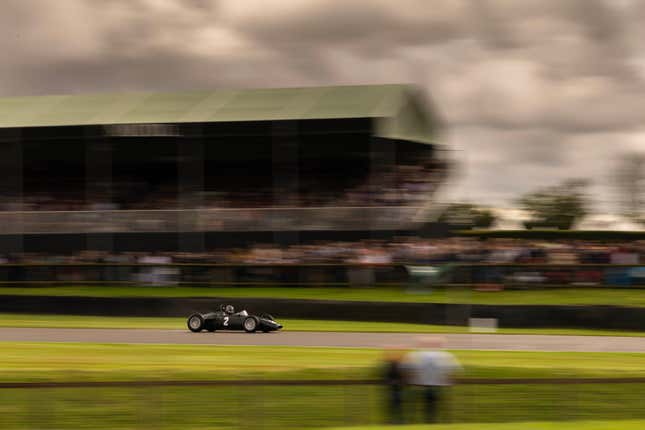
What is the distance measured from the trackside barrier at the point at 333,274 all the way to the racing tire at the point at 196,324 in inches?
277

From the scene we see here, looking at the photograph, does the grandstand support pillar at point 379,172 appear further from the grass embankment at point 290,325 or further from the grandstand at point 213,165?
the grass embankment at point 290,325

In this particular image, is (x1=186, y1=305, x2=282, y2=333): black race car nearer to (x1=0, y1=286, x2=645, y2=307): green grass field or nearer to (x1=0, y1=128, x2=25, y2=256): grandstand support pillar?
(x1=0, y1=286, x2=645, y2=307): green grass field

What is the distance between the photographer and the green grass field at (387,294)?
2741 cm

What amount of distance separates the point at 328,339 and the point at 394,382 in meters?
12.1

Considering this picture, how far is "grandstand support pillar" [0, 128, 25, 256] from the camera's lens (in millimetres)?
36406

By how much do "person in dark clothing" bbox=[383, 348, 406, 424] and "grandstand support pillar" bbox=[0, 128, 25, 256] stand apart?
28.3m

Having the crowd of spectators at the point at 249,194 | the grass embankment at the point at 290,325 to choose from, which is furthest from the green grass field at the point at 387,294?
the crowd of spectators at the point at 249,194

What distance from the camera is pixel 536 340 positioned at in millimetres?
22672

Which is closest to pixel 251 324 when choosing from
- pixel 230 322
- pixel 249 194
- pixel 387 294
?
pixel 230 322

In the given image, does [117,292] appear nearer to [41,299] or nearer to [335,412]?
[41,299]

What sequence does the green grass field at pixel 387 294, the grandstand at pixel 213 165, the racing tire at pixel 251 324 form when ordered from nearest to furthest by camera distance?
the racing tire at pixel 251 324
the green grass field at pixel 387 294
the grandstand at pixel 213 165

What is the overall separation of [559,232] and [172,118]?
1571 centimetres

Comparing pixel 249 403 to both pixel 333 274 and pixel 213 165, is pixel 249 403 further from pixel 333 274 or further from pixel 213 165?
pixel 213 165

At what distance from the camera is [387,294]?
95.0 feet
